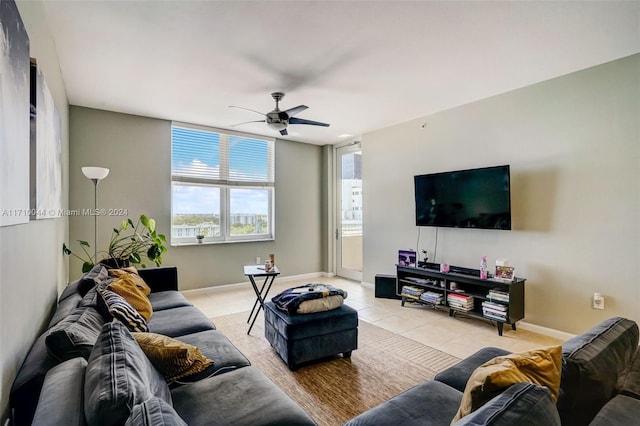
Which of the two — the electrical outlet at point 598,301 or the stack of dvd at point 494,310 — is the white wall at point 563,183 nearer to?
the electrical outlet at point 598,301

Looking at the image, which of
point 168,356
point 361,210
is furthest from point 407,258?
point 168,356

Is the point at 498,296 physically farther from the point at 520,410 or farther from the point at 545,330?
the point at 520,410

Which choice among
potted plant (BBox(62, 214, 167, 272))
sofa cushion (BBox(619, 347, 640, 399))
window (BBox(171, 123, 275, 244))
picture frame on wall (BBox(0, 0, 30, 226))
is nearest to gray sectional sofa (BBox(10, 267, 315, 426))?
picture frame on wall (BBox(0, 0, 30, 226))

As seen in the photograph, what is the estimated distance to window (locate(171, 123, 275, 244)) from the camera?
4934 millimetres

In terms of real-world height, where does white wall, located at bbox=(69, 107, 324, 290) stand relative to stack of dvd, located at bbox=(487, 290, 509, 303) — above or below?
above

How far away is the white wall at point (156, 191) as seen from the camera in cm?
416

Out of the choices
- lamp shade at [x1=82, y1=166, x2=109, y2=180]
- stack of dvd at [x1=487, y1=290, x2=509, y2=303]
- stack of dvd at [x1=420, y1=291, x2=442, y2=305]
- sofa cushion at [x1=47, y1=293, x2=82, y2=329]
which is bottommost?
stack of dvd at [x1=420, y1=291, x2=442, y2=305]

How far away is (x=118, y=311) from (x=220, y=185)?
11.9ft

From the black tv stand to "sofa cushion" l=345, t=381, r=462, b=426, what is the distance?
7.40 ft

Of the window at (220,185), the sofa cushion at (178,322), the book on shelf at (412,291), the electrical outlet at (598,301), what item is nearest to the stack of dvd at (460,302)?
the book on shelf at (412,291)

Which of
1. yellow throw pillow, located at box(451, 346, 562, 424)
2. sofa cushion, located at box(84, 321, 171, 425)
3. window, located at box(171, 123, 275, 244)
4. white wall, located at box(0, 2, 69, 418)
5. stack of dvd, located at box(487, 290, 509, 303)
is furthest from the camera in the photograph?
window, located at box(171, 123, 275, 244)

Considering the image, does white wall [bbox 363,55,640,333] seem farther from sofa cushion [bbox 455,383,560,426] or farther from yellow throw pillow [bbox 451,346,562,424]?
sofa cushion [bbox 455,383,560,426]

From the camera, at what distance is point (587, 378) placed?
1192mm

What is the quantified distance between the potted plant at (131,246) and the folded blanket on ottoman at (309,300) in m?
1.94
